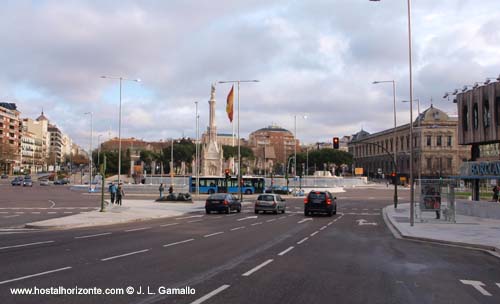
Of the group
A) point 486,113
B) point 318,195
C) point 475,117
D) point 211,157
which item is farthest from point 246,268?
point 211,157

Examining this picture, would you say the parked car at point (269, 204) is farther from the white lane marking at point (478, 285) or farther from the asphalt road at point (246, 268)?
the white lane marking at point (478, 285)

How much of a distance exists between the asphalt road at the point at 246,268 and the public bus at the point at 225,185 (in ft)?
155

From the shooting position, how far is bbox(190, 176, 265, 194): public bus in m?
66.6

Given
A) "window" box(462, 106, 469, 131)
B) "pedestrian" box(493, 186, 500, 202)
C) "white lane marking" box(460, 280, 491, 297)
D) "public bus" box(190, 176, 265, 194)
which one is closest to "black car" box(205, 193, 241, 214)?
"pedestrian" box(493, 186, 500, 202)

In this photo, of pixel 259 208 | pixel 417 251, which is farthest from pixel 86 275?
pixel 259 208

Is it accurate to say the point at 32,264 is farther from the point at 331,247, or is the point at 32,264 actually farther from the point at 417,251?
the point at 417,251

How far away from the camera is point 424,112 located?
122m

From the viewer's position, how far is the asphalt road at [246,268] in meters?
8.73

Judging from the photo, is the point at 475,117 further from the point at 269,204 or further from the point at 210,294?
the point at 210,294

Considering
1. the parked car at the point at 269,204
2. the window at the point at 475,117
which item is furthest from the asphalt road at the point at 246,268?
the window at the point at 475,117

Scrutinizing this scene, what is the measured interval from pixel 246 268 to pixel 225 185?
181 feet

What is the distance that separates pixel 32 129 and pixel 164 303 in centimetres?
19856

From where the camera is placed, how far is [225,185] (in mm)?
66438

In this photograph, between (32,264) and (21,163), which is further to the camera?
(21,163)
